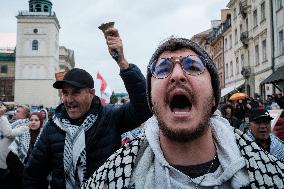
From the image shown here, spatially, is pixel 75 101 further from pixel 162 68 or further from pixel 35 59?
pixel 35 59

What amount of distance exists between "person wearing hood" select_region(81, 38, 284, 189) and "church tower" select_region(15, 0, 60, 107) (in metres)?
63.4

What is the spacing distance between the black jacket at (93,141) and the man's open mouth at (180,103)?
1.20 m

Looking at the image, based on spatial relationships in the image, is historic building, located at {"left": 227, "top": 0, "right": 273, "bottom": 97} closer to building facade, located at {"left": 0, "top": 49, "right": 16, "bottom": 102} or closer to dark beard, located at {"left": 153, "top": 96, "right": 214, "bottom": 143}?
dark beard, located at {"left": 153, "top": 96, "right": 214, "bottom": 143}

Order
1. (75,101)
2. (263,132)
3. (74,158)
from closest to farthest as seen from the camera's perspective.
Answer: (74,158) → (75,101) → (263,132)

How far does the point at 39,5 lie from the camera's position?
225ft

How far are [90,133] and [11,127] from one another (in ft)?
13.7

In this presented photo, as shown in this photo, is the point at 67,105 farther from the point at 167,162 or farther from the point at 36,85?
the point at 36,85

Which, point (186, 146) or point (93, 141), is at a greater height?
point (186, 146)

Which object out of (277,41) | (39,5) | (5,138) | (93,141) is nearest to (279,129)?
(93,141)

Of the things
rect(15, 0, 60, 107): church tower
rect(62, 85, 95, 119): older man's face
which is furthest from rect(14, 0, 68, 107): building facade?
rect(62, 85, 95, 119): older man's face

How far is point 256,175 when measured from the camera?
1.78m

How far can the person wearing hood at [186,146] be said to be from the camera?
1803 millimetres

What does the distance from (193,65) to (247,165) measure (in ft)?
1.88

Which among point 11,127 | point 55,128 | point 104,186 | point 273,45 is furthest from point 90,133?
point 273,45
